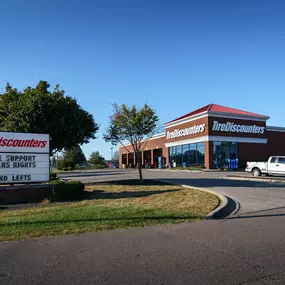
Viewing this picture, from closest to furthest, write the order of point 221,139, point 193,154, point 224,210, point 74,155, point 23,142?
point 224,210, point 23,142, point 221,139, point 193,154, point 74,155

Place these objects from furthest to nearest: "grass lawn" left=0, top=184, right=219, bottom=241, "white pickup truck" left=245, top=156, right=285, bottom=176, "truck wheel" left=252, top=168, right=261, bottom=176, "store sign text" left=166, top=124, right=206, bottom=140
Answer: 1. "store sign text" left=166, top=124, right=206, bottom=140
2. "truck wheel" left=252, top=168, right=261, bottom=176
3. "white pickup truck" left=245, top=156, right=285, bottom=176
4. "grass lawn" left=0, top=184, right=219, bottom=241

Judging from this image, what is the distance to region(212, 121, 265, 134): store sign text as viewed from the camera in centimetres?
4103

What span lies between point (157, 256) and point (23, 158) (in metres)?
10.8

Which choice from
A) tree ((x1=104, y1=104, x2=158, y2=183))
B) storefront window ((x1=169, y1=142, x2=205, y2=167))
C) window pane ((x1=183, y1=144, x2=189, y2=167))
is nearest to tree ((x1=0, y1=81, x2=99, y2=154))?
tree ((x1=104, y1=104, x2=158, y2=183))

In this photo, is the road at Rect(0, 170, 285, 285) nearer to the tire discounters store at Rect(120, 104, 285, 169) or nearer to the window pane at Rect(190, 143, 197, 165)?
the tire discounters store at Rect(120, 104, 285, 169)

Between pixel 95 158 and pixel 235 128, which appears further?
pixel 95 158

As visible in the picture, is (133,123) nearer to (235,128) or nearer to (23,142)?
(23,142)

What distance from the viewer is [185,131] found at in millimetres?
45281

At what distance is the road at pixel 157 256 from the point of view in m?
4.62

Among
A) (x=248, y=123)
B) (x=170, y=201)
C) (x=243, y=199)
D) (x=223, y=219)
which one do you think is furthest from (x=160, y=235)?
(x=248, y=123)

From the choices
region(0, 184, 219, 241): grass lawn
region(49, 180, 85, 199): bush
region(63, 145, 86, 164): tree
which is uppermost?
region(63, 145, 86, 164): tree

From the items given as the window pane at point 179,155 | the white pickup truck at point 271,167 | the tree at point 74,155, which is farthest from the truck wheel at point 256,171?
the tree at point 74,155

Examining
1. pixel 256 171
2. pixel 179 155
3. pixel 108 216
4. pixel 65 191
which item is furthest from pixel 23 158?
pixel 179 155

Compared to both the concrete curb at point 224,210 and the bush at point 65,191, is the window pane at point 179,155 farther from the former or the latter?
the concrete curb at point 224,210
